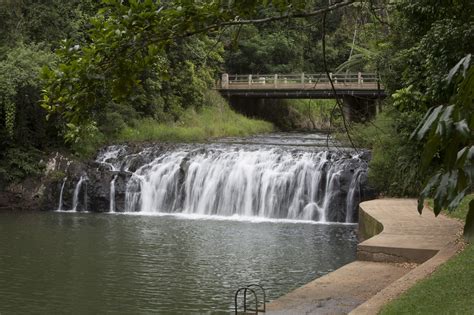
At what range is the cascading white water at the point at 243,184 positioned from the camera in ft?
72.5

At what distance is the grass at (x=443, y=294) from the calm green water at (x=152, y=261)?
3122mm

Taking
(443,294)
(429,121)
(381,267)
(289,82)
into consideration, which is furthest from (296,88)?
(429,121)

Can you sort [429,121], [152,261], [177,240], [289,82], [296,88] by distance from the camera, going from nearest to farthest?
[429,121] → [152,261] → [177,240] → [296,88] → [289,82]

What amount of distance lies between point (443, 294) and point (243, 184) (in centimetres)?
1508

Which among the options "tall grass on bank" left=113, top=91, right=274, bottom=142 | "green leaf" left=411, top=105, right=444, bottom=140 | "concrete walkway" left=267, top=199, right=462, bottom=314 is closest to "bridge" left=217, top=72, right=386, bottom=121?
"tall grass on bank" left=113, top=91, right=274, bottom=142

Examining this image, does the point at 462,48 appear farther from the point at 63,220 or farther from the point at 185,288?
the point at 63,220

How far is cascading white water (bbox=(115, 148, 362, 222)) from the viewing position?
2209 cm

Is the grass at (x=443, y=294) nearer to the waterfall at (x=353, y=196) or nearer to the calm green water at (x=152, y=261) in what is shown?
the calm green water at (x=152, y=261)

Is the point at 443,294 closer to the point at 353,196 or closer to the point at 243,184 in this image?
the point at 353,196

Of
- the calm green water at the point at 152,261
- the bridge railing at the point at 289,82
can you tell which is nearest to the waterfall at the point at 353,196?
the calm green water at the point at 152,261

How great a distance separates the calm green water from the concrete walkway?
1229 mm

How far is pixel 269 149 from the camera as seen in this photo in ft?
80.8

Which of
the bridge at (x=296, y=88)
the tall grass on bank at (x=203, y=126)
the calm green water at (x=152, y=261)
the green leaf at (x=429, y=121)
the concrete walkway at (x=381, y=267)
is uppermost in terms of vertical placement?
the bridge at (x=296, y=88)

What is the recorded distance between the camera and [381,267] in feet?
37.9
